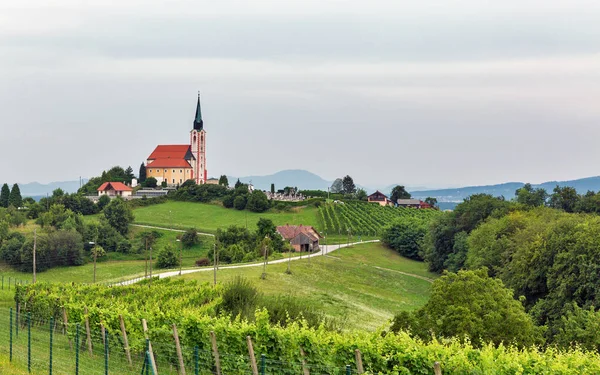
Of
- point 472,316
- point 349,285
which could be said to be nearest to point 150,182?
point 349,285

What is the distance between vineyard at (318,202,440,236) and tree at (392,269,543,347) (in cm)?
7350

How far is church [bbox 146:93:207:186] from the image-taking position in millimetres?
175375

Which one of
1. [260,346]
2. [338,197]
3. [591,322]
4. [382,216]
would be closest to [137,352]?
[260,346]

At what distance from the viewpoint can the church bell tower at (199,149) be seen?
181m

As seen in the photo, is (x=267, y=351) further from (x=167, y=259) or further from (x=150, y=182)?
(x=150, y=182)

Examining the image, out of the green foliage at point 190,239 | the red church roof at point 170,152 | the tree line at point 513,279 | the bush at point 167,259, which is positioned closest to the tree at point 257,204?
the green foliage at point 190,239

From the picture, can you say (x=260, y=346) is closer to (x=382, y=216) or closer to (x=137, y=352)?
(x=137, y=352)

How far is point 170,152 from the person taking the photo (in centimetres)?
18075

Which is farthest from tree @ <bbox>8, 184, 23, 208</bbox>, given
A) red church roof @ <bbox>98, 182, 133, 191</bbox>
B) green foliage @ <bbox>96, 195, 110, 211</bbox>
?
red church roof @ <bbox>98, 182, 133, 191</bbox>

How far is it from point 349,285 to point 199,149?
122575 mm

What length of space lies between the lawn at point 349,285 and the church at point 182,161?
301 feet

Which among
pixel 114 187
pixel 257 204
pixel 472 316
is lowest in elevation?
pixel 472 316

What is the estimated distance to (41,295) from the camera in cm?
3194

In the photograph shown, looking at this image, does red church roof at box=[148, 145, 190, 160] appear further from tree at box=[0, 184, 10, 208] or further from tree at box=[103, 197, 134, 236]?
tree at box=[103, 197, 134, 236]
